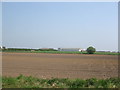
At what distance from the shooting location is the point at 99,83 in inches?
382

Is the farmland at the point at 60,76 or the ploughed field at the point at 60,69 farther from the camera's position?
the ploughed field at the point at 60,69

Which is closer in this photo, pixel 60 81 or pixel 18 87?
pixel 18 87

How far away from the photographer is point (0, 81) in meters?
10.1

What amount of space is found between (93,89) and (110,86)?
99 cm

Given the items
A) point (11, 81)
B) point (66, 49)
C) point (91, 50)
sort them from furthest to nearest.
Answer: point (66, 49)
point (91, 50)
point (11, 81)

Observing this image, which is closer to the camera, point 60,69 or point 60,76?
point 60,76

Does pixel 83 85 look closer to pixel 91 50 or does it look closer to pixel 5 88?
pixel 5 88

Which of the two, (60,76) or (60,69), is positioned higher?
(60,76)

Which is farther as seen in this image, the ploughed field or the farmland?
the ploughed field

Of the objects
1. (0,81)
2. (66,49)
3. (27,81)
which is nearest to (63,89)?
(27,81)

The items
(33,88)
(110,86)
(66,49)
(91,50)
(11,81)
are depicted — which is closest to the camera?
(33,88)

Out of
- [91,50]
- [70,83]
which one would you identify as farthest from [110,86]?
[91,50]

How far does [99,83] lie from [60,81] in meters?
1.99

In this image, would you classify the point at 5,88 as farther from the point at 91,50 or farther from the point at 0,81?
the point at 91,50
